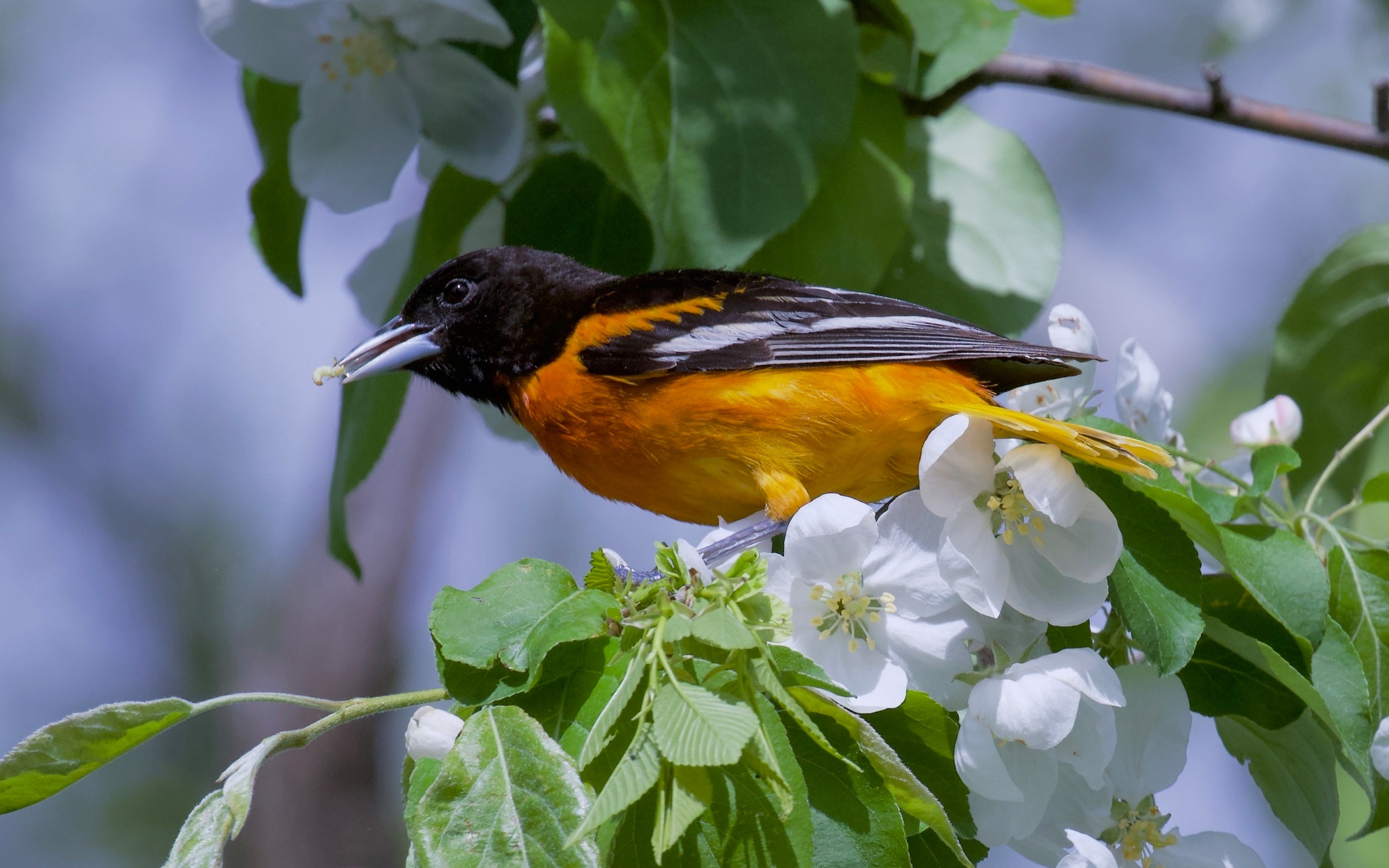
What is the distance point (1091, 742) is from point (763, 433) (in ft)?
2.95

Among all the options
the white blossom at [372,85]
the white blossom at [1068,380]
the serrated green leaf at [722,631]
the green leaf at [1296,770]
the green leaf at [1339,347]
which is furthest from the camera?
the green leaf at [1339,347]

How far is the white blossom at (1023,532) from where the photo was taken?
137 centimetres

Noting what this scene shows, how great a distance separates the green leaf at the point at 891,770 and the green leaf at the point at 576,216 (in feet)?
5.09

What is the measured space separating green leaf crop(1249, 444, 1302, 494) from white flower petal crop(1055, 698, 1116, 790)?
0.49 metres

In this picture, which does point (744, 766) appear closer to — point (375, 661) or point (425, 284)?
point (425, 284)

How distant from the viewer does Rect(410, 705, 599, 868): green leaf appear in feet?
3.68

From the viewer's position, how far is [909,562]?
1.48m

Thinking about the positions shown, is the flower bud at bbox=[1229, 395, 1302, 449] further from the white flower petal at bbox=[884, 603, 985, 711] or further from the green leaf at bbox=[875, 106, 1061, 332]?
the white flower petal at bbox=[884, 603, 985, 711]

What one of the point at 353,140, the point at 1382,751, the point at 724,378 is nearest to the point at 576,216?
the point at 353,140

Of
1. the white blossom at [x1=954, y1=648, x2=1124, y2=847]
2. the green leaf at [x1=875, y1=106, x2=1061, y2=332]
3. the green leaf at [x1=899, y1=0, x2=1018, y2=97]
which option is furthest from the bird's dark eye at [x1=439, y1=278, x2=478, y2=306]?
the white blossom at [x1=954, y1=648, x2=1124, y2=847]

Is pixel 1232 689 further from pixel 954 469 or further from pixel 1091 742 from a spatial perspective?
pixel 954 469

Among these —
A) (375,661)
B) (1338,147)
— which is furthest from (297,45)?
(375,661)

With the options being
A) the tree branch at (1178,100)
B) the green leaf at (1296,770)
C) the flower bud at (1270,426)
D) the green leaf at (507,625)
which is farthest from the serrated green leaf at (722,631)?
the tree branch at (1178,100)

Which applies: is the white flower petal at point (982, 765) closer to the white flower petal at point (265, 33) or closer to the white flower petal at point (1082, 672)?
the white flower petal at point (1082, 672)
